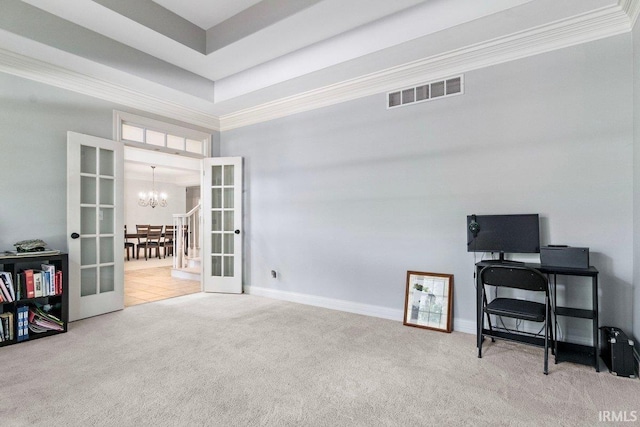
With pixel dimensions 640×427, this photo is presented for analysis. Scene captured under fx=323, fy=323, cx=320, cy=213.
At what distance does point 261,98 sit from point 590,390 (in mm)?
4456

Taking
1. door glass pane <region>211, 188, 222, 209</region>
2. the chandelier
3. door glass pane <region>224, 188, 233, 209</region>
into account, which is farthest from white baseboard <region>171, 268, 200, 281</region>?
the chandelier

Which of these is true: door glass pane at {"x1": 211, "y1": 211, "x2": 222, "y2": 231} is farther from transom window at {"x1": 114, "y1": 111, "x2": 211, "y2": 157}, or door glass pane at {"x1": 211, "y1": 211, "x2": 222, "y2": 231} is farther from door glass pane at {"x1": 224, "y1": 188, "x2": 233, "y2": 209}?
transom window at {"x1": 114, "y1": 111, "x2": 211, "y2": 157}

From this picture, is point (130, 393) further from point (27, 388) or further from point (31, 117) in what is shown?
point (31, 117)

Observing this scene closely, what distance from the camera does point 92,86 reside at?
3822 mm

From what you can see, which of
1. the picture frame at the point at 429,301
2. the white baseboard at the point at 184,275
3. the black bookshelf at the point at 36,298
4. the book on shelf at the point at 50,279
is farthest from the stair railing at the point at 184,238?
the picture frame at the point at 429,301

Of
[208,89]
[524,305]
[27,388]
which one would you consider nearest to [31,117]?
[208,89]

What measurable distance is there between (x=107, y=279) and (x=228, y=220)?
180 cm

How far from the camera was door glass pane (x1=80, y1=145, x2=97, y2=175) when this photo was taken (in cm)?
380

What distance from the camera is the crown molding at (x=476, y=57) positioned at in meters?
2.70

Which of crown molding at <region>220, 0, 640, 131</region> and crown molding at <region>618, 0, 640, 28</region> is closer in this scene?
crown molding at <region>618, 0, 640, 28</region>

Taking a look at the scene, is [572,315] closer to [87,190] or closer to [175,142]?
[87,190]

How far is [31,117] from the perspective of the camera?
3.41 m

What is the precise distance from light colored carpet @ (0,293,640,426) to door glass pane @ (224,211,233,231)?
1.98 m
